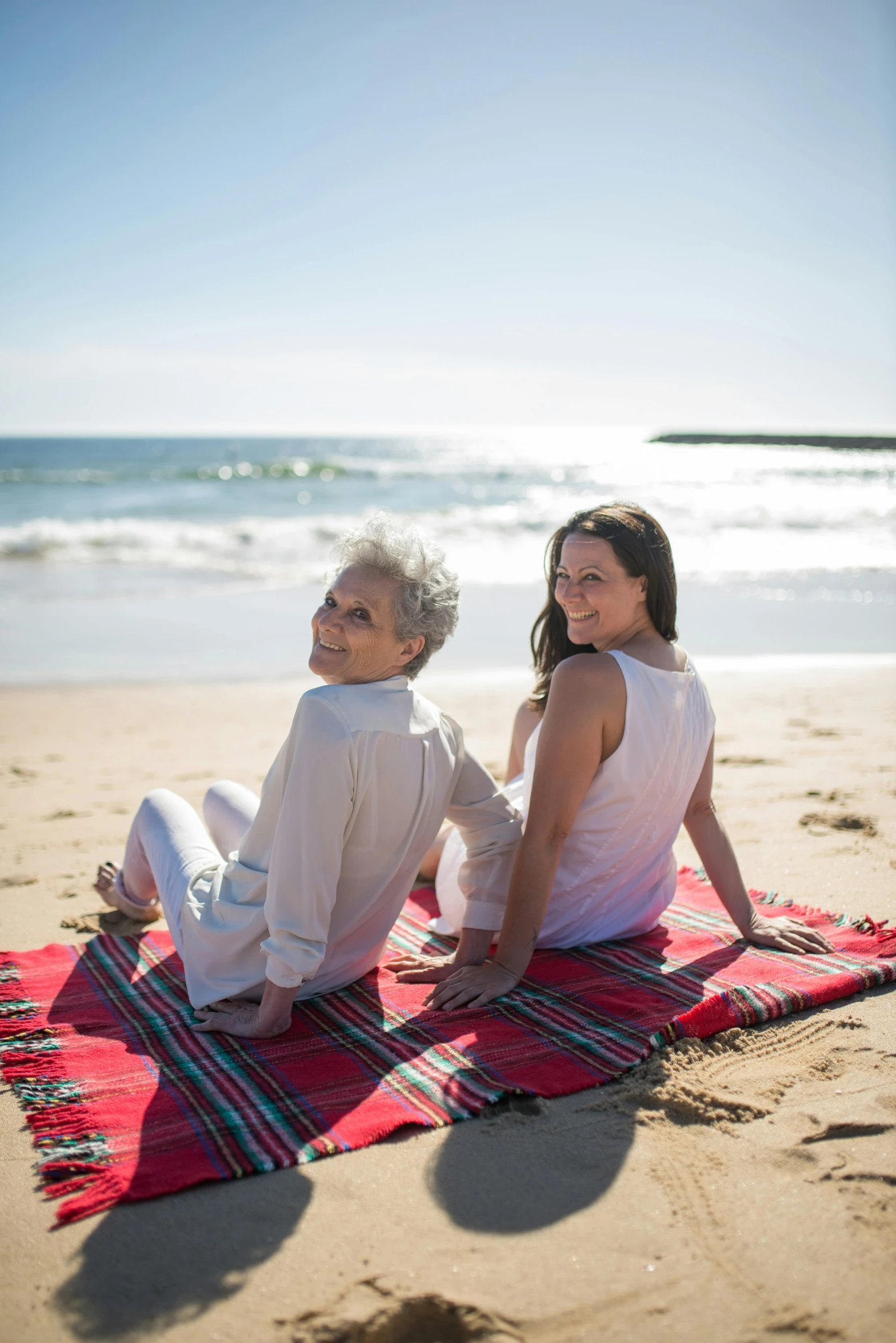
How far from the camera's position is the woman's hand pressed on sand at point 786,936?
2902 mm

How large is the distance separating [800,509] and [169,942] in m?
21.6

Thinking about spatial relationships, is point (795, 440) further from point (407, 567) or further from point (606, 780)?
point (407, 567)

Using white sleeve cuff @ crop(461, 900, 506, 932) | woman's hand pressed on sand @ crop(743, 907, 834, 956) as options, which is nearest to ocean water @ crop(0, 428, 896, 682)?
white sleeve cuff @ crop(461, 900, 506, 932)

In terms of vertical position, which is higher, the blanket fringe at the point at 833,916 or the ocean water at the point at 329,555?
the ocean water at the point at 329,555

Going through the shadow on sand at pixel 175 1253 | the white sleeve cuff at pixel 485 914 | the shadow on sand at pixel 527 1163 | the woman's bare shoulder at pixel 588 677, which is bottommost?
the shadow on sand at pixel 175 1253

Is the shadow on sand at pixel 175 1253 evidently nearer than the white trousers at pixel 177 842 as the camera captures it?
Yes

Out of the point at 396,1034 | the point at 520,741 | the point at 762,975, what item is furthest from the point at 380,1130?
the point at 520,741

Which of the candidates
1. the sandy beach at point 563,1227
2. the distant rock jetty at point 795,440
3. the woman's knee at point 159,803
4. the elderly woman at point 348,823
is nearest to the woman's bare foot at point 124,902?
the woman's knee at point 159,803

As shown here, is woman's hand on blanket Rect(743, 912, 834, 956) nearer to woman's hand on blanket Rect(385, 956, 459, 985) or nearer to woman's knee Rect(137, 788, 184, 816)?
woman's hand on blanket Rect(385, 956, 459, 985)

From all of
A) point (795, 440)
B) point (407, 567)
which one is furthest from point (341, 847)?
point (795, 440)

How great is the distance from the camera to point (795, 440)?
65.4 meters

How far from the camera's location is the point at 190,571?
44.9 feet

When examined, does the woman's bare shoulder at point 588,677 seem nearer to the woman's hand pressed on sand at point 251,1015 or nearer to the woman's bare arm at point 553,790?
the woman's bare arm at point 553,790

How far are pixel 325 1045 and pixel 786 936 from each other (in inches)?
57.1
